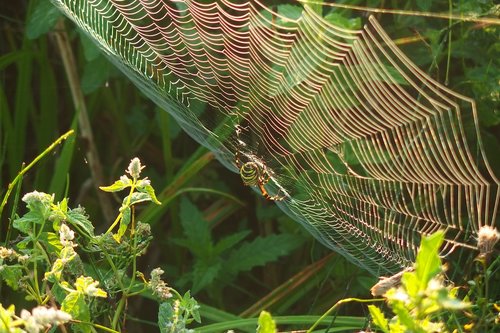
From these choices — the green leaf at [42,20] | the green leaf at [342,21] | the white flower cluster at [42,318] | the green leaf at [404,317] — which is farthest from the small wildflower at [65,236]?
the green leaf at [42,20]

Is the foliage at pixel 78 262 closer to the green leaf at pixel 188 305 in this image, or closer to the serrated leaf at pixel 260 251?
the green leaf at pixel 188 305

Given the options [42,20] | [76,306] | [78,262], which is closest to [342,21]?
[42,20]

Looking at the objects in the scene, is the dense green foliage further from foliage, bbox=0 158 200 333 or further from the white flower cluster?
the white flower cluster

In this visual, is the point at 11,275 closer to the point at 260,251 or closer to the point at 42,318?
the point at 42,318

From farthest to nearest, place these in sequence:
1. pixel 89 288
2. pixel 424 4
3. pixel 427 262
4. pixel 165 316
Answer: pixel 424 4
pixel 165 316
pixel 89 288
pixel 427 262

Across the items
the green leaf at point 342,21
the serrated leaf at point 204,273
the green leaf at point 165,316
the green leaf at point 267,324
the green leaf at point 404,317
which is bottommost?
the serrated leaf at point 204,273

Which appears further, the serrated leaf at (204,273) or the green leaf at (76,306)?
the serrated leaf at (204,273)

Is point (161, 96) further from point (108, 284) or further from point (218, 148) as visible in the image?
point (108, 284)
